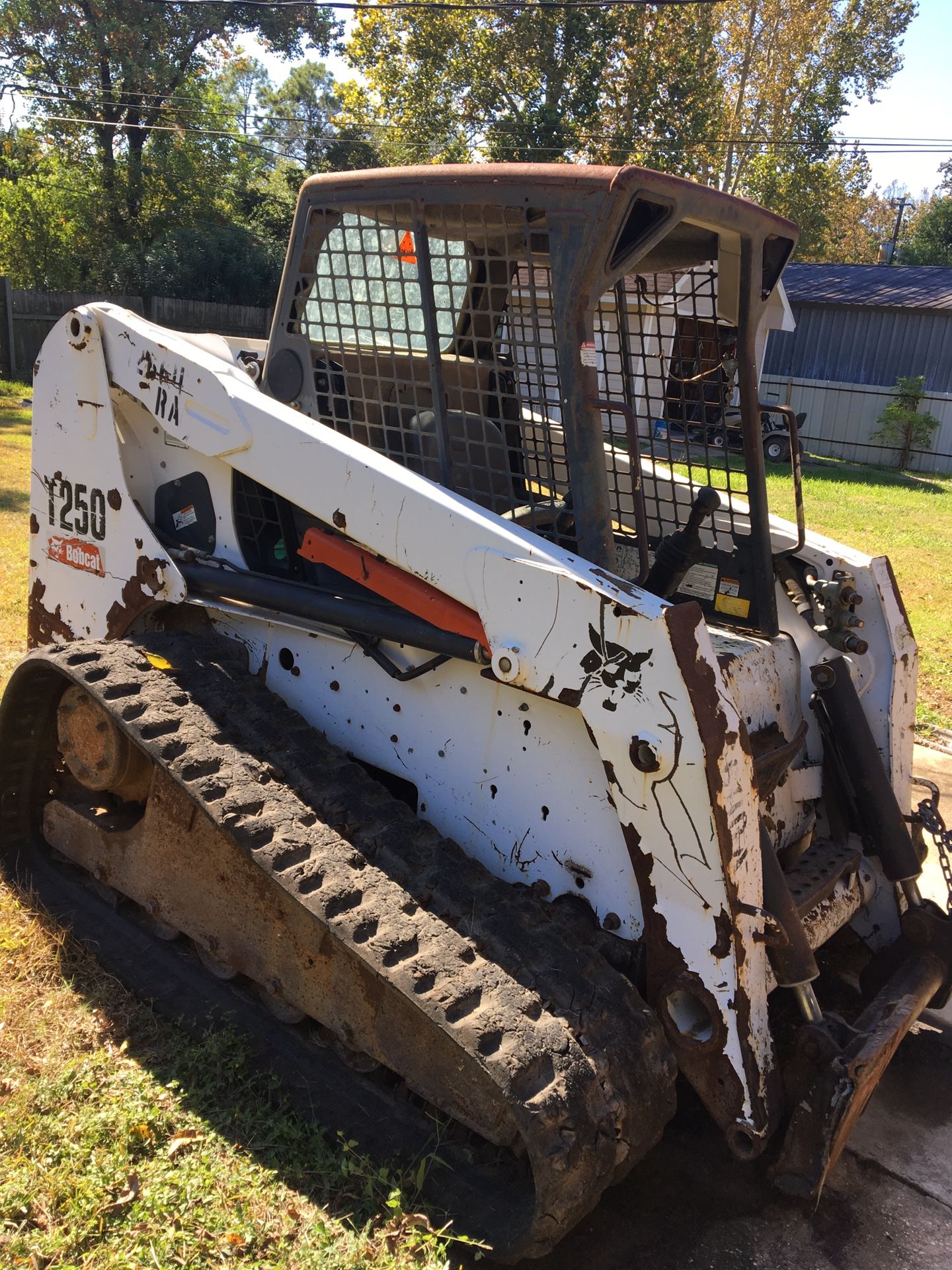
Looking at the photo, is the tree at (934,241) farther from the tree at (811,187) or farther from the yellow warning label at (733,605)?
the yellow warning label at (733,605)

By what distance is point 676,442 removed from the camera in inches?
139

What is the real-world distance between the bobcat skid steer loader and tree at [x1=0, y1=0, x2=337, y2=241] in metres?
25.9

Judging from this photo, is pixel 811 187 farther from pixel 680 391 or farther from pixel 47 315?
pixel 680 391

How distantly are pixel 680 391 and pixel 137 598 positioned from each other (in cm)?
191

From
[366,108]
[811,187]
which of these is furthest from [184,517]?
[811,187]

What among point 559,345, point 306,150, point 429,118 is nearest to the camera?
point 559,345

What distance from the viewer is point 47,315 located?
19641 mm

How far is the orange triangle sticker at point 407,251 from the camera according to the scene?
2992mm

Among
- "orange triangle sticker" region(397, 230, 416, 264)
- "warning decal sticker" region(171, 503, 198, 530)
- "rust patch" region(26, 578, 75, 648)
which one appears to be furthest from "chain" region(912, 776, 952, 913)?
"rust patch" region(26, 578, 75, 648)

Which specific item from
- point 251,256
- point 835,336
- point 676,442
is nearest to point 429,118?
point 251,256

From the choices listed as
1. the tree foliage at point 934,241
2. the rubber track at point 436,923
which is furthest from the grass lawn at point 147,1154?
the tree foliage at point 934,241

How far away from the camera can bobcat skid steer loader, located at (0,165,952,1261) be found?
242cm

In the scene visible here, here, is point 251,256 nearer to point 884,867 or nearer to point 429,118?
point 429,118

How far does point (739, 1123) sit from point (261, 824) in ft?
4.39
